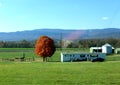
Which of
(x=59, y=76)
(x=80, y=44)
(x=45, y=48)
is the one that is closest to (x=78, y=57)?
(x=45, y=48)

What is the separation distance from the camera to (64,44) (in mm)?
Answer: 191375

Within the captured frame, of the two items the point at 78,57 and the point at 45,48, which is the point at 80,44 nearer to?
the point at 78,57

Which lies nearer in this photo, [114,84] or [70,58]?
[114,84]

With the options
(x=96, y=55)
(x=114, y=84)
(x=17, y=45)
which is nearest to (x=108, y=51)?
(x=96, y=55)

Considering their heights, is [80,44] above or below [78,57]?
above

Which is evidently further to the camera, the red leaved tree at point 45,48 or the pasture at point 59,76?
the red leaved tree at point 45,48

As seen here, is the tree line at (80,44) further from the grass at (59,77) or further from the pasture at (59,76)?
the grass at (59,77)

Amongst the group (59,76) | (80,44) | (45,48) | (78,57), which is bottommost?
(59,76)

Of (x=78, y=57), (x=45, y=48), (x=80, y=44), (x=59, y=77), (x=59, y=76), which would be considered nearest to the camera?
(x=59, y=77)

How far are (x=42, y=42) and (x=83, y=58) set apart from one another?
11.0m

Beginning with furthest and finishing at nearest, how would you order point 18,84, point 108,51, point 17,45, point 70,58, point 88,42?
point 17,45
point 88,42
point 108,51
point 70,58
point 18,84

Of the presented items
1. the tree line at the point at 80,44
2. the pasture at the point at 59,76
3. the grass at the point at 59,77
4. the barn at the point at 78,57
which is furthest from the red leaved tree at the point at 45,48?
the tree line at the point at 80,44

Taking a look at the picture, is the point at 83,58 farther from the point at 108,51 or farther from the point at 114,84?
the point at 114,84

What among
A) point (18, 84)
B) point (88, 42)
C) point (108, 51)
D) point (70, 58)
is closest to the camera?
point (18, 84)
